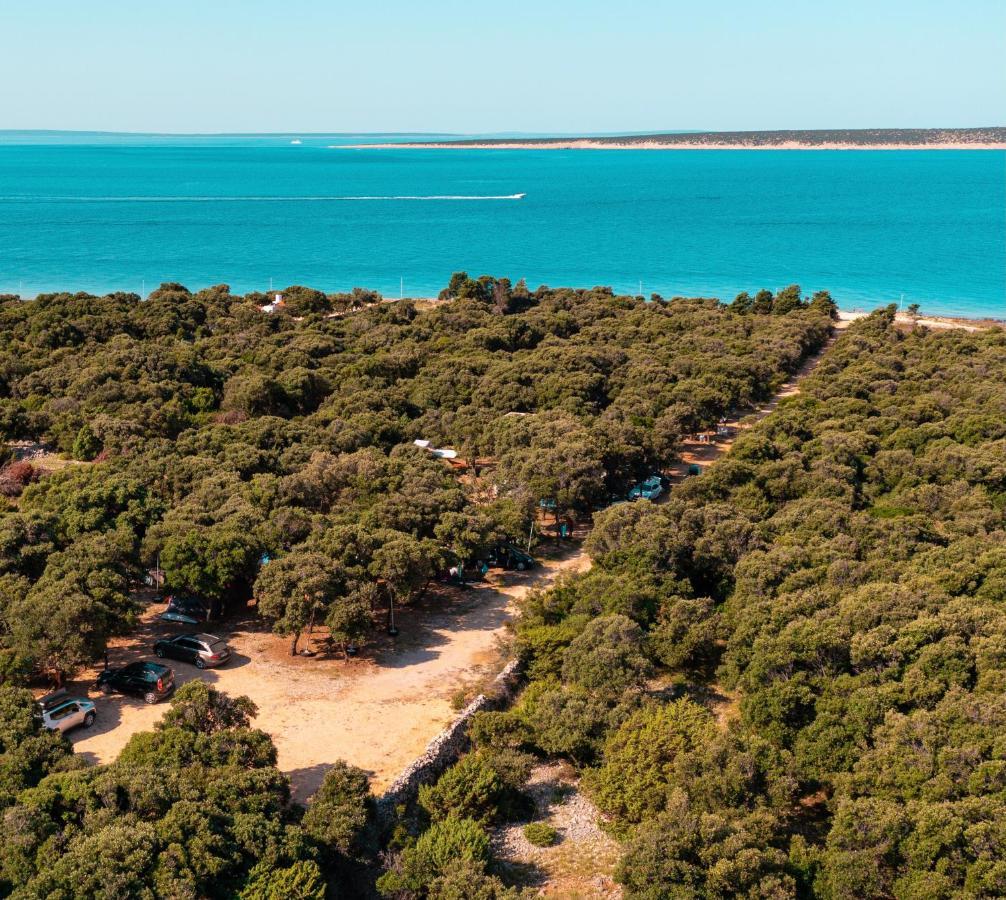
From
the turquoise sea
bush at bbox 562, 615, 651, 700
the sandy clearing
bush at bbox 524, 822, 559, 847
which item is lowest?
bush at bbox 524, 822, 559, 847

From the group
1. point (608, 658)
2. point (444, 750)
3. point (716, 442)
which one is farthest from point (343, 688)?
point (716, 442)

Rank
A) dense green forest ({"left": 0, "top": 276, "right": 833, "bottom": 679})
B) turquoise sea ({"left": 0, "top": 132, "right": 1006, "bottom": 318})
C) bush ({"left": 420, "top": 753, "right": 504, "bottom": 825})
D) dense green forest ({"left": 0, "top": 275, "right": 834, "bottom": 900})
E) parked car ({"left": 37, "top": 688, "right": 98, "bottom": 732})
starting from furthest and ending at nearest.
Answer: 1. turquoise sea ({"left": 0, "top": 132, "right": 1006, "bottom": 318})
2. dense green forest ({"left": 0, "top": 276, "right": 833, "bottom": 679})
3. parked car ({"left": 37, "top": 688, "right": 98, "bottom": 732})
4. bush ({"left": 420, "top": 753, "right": 504, "bottom": 825})
5. dense green forest ({"left": 0, "top": 275, "right": 834, "bottom": 900})

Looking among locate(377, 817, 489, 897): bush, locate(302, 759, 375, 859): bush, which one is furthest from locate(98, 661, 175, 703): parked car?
locate(377, 817, 489, 897): bush

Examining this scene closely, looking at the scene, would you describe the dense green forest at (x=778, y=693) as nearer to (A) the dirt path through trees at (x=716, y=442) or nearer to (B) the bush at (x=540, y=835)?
(B) the bush at (x=540, y=835)

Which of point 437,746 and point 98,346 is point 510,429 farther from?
point 98,346

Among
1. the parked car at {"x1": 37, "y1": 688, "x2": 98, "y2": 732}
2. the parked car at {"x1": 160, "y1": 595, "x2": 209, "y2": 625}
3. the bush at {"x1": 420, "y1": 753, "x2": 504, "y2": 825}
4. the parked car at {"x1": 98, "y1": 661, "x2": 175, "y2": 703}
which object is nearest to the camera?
the bush at {"x1": 420, "y1": 753, "x2": 504, "y2": 825}

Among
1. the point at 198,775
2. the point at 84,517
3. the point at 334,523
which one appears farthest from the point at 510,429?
the point at 198,775

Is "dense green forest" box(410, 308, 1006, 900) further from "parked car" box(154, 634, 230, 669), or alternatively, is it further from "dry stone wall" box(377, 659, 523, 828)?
"parked car" box(154, 634, 230, 669)
